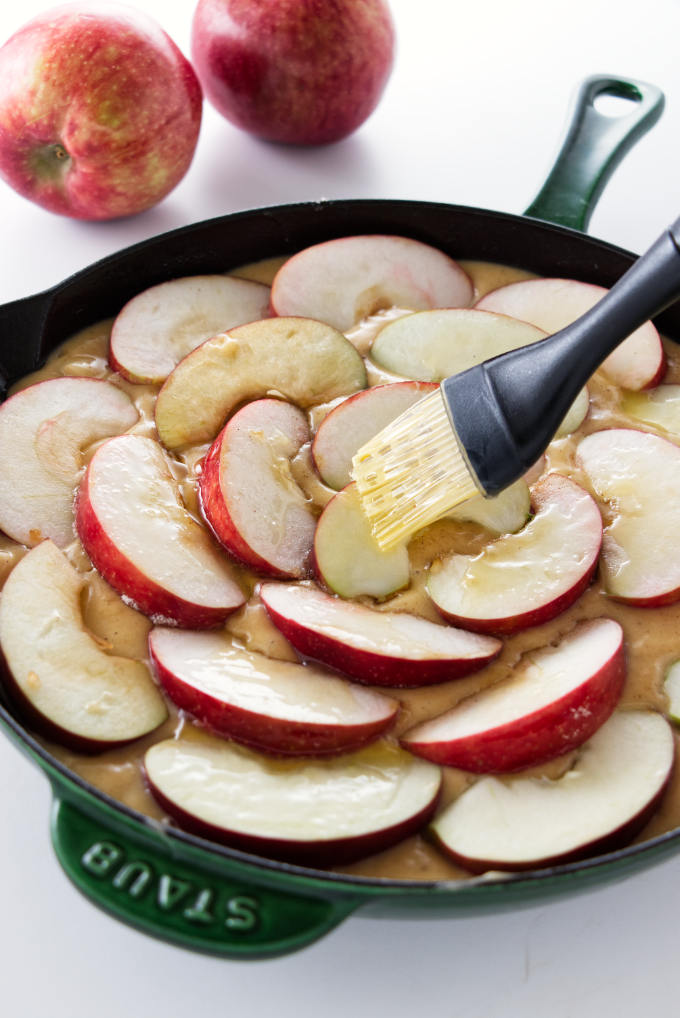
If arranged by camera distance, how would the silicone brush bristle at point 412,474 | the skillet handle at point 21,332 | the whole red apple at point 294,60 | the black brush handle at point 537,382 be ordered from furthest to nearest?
the whole red apple at point 294,60, the skillet handle at point 21,332, the silicone brush bristle at point 412,474, the black brush handle at point 537,382

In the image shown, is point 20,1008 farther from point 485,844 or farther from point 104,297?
point 104,297

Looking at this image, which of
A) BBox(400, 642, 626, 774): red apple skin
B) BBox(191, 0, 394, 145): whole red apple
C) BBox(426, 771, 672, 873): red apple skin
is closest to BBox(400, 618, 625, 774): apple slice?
BBox(400, 642, 626, 774): red apple skin

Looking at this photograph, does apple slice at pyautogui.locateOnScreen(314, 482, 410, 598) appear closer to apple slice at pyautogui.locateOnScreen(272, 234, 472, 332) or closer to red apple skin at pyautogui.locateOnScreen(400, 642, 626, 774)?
red apple skin at pyautogui.locateOnScreen(400, 642, 626, 774)

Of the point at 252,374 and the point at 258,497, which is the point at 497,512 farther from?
the point at 252,374

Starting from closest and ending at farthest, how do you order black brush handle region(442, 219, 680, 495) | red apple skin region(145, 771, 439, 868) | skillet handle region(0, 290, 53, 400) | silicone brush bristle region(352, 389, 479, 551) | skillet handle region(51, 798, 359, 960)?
1. skillet handle region(51, 798, 359, 960)
2. red apple skin region(145, 771, 439, 868)
3. black brush handle region(442, 219, 680, 495)
4. silicone brush bristle region(352, 389, 479, 551)
5. skillet handle region(0, 290, 53, 400)

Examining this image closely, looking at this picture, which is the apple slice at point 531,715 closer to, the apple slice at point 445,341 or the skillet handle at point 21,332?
A: the apple slice at point 445,341

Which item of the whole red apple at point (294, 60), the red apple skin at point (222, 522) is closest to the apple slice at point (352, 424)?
the red apple skin at point (222, 522)

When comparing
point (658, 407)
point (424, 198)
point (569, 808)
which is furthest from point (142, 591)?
point (424, 198)
